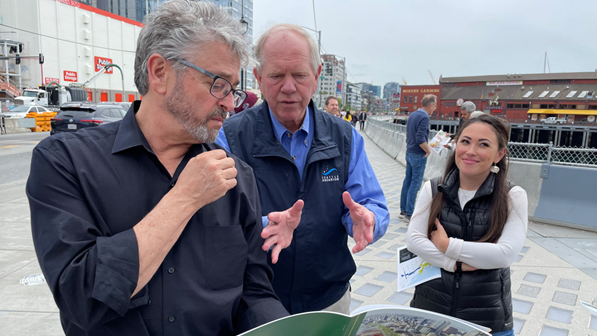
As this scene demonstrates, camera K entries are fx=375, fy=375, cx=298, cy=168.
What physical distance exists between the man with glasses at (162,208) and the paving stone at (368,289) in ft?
9.28

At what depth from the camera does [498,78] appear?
235ft

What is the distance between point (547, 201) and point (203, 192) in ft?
23.9

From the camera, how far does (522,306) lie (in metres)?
3.86

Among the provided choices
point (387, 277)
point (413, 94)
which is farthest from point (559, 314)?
point (413, 94)

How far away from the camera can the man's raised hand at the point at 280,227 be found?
5.32ft

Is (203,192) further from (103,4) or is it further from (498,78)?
(498,78)

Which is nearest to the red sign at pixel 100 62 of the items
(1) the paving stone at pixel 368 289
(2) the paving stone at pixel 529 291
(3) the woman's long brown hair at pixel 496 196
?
(1) the paving stone at pixel 368 289

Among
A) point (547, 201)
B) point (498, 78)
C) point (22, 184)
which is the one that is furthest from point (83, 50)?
point (498, 78)

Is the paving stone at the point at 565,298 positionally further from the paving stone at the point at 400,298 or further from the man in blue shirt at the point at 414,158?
the man in blue shirt at the point at 414,158

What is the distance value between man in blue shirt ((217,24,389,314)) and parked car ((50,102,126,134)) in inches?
558

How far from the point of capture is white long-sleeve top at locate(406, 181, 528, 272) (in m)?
2.16

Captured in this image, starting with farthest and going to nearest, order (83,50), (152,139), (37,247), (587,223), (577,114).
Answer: (577,114)
(83,50)
(587,223)
(152,139)
(37,247)

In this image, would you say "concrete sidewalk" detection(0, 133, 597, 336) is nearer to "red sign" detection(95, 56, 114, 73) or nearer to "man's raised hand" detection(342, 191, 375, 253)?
"man's raised hand" detection(342, 191, 375, 253)

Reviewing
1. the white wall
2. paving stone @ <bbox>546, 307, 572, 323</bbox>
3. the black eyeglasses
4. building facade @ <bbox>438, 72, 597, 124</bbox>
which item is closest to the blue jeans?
paving stone @ <bbox>546, 307, 572, 323</bbox>
